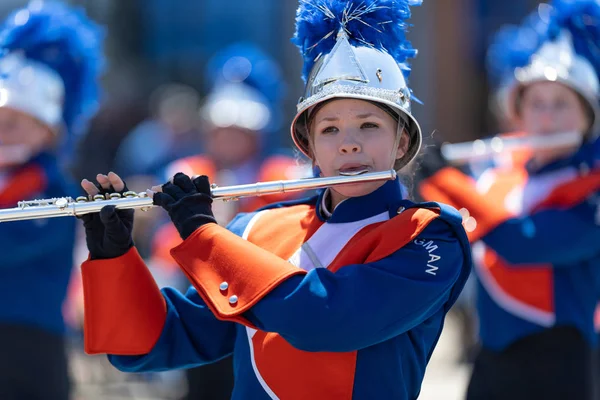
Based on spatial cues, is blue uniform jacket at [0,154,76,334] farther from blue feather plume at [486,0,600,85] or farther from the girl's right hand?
blue feather plume at [486,0,600,85]

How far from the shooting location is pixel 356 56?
94.8 inches

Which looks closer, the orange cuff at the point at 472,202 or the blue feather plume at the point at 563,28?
the orange cuff at the point at 472,202

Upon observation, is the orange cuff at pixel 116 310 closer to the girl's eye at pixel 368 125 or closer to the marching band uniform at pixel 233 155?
the girl's eye at pixel 368 125

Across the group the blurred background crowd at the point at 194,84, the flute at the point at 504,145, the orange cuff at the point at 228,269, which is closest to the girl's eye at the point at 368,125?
the orange cuff at the point at 228,269

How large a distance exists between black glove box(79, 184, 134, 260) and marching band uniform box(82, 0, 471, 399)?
17 millimetres

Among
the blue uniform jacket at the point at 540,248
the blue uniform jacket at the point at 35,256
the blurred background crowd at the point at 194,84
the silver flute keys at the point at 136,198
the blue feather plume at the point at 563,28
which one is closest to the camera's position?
the silver flute keys at the point at 136,198

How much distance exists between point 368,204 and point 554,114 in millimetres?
1772

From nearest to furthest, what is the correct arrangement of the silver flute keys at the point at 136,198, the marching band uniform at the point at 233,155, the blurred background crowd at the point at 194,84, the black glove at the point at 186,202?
1. the black glove at the point at 186,202
2. the silver flute keys at the point at 136,198
3. the marching band uniform at the point at 233,155
4. the blurred background crowd at the point at 194,84

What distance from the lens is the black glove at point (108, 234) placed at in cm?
244

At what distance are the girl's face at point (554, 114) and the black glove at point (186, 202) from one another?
6.51ft

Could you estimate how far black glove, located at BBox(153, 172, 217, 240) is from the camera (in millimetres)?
2283

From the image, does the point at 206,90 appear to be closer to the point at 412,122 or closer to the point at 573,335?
the point at 573,335

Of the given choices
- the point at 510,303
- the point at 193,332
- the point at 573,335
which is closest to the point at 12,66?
the point at 193,332

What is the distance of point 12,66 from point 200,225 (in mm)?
2006
